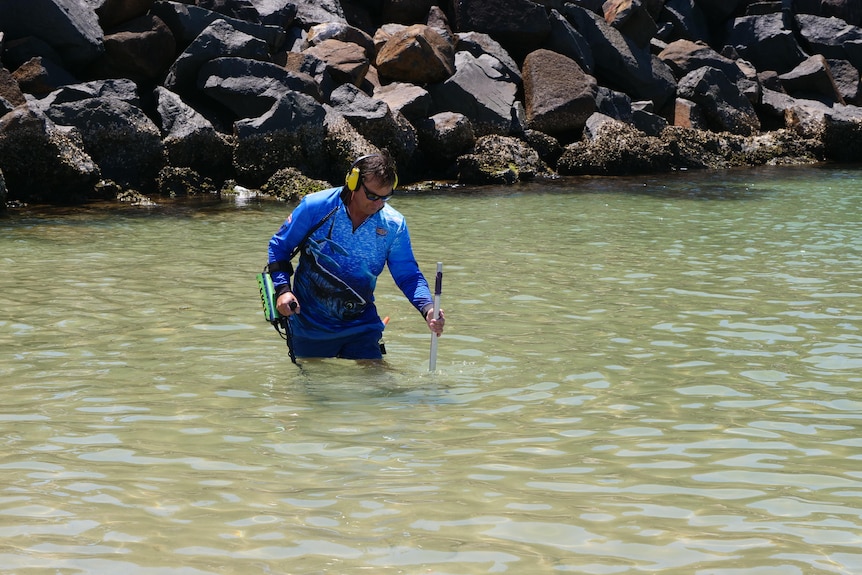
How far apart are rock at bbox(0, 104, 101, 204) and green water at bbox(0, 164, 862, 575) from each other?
5459 millimetres

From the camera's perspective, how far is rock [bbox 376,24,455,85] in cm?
2466

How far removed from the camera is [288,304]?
7.15m

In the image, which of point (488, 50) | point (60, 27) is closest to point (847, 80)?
point (488, 50)

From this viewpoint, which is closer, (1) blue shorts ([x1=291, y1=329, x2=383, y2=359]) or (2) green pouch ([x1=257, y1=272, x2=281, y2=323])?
(2) green pouch ([x1=257, y1=272, x2=281, y2=323])

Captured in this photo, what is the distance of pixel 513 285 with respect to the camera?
1177cm

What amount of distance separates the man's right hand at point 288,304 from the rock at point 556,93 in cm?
1948

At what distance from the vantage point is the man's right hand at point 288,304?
7.15 metres

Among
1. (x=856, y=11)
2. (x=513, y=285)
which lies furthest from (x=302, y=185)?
(x=856, y=11)

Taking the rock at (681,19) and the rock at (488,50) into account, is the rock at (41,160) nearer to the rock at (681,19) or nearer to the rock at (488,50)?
the rock at (488,50)

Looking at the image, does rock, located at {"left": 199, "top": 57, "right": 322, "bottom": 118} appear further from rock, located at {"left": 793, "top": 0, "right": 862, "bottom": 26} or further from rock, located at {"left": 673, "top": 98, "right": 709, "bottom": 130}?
rock, located at {"left": 793, "top": 0, "right": 862, "bottom": 26}

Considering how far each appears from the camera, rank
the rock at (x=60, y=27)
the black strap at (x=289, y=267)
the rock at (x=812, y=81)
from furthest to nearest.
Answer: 1. the rock at (x=812, y=81)
2. the rock at (x=60, y=27)
3. the black strap at (x=289, y=267)

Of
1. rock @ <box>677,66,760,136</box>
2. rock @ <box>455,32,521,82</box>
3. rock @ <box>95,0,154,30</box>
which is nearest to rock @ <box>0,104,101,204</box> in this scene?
rock @ <box>95,0,154,30</box>

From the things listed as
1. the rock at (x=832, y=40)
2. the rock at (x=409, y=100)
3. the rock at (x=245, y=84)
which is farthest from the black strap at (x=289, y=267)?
the rock at (x=832, y=40)

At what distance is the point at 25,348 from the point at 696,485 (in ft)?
18.2
